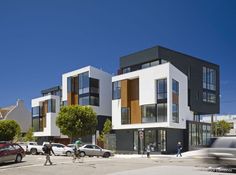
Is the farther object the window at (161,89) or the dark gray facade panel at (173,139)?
the dark gray facade panel at (173,139)

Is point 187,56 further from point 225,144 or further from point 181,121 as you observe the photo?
point 225,144

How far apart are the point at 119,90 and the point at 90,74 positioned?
652 cm

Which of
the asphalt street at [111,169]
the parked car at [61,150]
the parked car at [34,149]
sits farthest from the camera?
the parked car at [34,149]

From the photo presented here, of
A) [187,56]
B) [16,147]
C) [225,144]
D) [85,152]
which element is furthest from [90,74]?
[225,144]

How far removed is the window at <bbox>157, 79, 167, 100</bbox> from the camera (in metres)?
42.8

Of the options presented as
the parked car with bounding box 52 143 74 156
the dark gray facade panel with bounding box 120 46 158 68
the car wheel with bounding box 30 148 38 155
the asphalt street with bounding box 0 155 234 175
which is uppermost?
the dark gray facade panel with bounding box 120 46 158 68

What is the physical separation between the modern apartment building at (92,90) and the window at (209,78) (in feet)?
50.3

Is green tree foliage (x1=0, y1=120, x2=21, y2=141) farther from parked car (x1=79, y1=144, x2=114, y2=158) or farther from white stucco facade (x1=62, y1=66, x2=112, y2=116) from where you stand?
parked car (x1=79, y1=144, x2=114, y2=158)

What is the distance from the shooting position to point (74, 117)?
47.2 m

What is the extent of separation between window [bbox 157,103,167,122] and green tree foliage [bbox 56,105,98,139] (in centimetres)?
968

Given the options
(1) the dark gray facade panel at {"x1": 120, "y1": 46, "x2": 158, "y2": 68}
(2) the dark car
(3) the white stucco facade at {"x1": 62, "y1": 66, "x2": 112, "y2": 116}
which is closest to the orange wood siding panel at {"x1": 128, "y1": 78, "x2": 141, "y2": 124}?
(1) the dark gray facade panel at {"x1": 120, "y1": 46, "x2": 158, "y2": 68}

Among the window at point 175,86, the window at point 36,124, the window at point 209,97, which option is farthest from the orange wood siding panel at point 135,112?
the window at point 36,124

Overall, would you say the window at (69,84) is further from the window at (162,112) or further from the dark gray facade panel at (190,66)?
the window at (162,112)

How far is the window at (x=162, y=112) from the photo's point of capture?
4226cm
